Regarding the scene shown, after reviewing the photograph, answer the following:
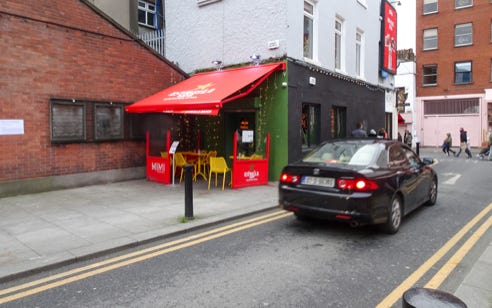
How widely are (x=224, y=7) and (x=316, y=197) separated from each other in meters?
9.14

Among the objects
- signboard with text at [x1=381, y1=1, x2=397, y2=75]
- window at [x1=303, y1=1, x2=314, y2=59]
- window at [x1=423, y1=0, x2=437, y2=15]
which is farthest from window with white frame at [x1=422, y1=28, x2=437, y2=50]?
window at [x1=303, y1=1, x2=314, y2=59]

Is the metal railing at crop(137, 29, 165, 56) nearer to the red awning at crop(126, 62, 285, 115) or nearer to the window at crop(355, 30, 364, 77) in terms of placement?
the red awning at crop(126, 62, 285, 115)

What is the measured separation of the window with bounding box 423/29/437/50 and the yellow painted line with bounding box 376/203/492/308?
109 feet

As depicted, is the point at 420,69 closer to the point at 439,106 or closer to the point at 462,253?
the point at 439,106

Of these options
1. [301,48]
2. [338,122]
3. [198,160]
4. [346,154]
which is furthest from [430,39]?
[346,154]

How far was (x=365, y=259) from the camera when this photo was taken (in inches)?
196

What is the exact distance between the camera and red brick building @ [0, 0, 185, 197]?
29.8ft

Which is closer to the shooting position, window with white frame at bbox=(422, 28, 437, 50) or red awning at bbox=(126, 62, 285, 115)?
red awning at bbox=(126, 62, 285, 115)

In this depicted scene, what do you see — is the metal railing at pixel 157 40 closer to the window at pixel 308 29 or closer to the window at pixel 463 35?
the window at pixel 308 29

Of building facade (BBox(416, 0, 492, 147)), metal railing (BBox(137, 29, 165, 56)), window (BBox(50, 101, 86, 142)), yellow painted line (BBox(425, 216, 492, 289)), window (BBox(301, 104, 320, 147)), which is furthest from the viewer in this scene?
building facade (BBox(416, 0, 492, 147))

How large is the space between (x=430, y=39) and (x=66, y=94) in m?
34.8

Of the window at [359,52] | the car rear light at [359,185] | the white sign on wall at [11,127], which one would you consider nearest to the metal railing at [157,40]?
the white sign on wall at [11,127]

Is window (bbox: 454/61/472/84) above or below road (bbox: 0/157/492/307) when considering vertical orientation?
above

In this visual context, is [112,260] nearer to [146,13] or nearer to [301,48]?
[301,48]
